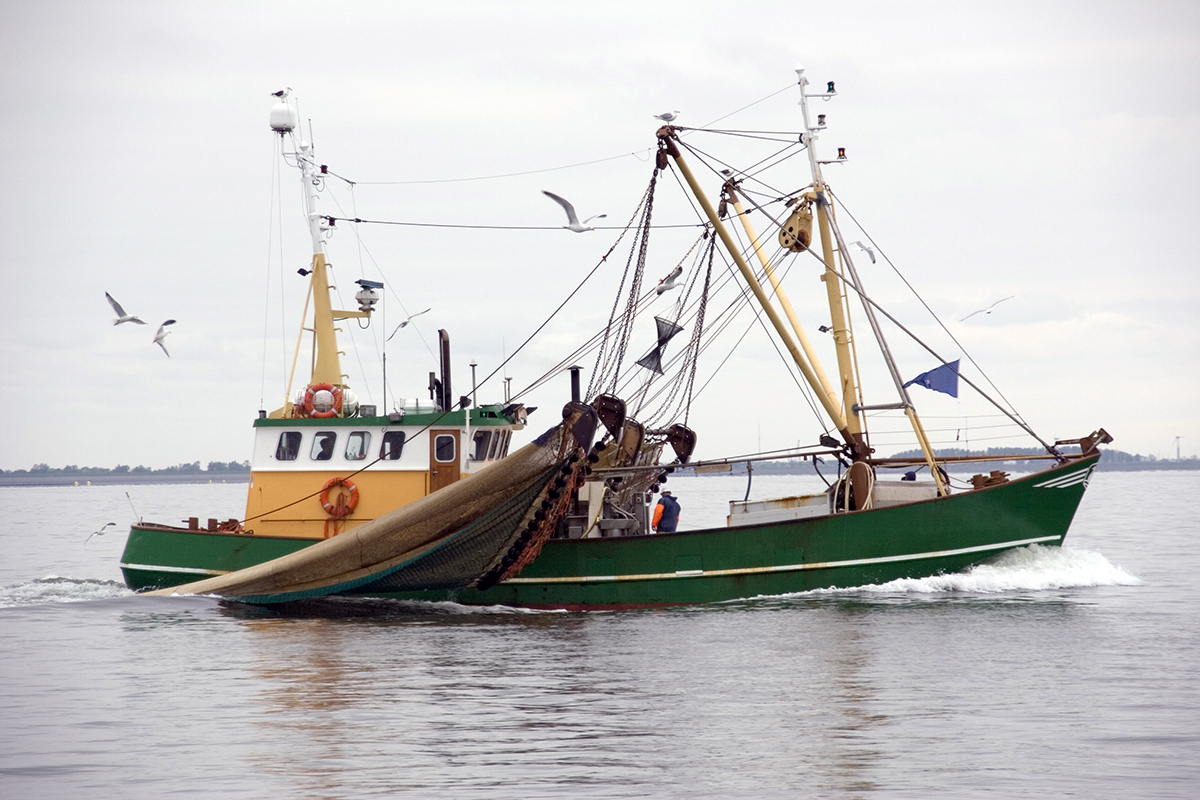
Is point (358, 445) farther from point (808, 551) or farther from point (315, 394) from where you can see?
point (808, 551)

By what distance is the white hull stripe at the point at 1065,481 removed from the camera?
2141cm

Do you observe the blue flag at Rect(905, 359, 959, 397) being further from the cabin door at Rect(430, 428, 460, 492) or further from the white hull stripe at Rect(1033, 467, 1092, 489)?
the cabin door at Rect(430, 428, 460, 492)

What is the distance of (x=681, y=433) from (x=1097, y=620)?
27.0 ft

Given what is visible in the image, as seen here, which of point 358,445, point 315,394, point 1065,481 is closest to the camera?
point 1065,481

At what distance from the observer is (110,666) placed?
1784 cm

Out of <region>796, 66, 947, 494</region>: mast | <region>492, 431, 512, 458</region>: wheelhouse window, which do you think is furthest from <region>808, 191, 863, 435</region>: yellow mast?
<region>492, 431, 512, 458</region>: wheelhouse window

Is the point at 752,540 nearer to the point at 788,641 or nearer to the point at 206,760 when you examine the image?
the point at 788,641

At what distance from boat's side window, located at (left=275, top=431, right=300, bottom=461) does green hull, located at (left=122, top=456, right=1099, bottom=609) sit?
4.84 meters

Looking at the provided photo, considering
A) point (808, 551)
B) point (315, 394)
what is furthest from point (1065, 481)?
point (315, 394)

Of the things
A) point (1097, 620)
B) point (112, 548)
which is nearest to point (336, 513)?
point (1097, 620)

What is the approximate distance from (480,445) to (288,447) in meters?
3.57

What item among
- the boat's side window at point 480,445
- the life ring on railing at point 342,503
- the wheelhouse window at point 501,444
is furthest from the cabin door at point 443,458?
the life ring on railing at point 342,503

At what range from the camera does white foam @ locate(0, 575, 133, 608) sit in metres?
26.5

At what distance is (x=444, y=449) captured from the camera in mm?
23422
